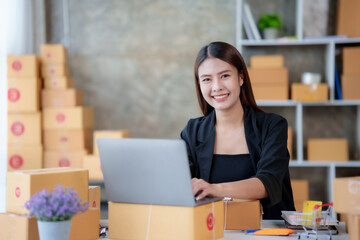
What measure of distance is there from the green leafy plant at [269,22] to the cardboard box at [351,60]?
1.90 feet

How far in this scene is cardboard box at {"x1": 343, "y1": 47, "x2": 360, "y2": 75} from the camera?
3869mm

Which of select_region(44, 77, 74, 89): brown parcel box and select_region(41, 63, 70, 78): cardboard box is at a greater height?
select_region(41, 63, 70, 78): cardboard box

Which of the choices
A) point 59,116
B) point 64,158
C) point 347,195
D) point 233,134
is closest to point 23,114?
point 59,116

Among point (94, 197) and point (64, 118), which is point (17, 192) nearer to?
point (94, 197)

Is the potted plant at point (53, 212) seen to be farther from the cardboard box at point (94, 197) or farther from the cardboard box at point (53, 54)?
the cardboard box at point (53, 54)

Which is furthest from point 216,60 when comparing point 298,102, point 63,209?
point 298,102

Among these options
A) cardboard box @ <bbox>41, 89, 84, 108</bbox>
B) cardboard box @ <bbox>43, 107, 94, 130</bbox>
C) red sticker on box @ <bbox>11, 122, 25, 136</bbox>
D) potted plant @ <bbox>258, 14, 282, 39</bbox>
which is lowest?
red sticker on box @ <bbox>11, 122, 25, 136</bbox>

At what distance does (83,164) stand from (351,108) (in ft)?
7.69

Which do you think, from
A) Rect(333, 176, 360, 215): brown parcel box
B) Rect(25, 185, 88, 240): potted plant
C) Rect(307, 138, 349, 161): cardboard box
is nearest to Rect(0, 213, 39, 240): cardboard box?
Rect(25, 185, 88, 240): potted plant

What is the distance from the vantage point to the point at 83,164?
4.09 meters

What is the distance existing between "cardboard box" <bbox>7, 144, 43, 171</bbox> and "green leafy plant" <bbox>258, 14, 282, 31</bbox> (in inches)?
82.9

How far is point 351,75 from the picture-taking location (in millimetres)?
3869

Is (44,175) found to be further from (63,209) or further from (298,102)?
(298,102)

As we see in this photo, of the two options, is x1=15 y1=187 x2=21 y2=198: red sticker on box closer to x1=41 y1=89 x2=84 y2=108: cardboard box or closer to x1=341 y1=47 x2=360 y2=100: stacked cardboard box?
x1=41 y1=89 x2=84 y2=108: cardboard box
